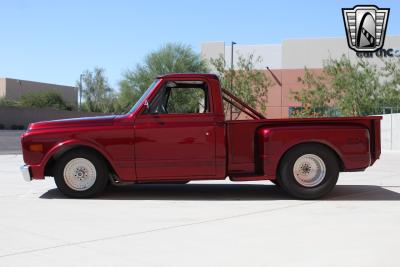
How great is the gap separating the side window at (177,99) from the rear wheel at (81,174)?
1.24 meters

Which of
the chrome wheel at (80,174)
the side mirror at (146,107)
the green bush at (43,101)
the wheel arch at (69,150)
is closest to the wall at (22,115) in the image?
the green bush at (43,101)

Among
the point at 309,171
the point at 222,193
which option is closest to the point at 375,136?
the point at 309,171

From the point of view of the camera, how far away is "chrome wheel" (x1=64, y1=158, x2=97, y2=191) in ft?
30.3

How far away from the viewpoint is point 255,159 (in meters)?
9.33

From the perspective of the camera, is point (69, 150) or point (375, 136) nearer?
point (69, 150)

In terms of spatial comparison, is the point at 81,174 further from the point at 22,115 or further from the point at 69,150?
the point at 22,115

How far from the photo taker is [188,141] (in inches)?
358

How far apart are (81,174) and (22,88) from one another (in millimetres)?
95310

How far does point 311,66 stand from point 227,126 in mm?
50618
